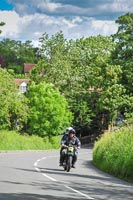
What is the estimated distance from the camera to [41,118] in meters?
69.6

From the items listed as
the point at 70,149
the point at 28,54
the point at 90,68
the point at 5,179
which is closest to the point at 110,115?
the point at 90,68

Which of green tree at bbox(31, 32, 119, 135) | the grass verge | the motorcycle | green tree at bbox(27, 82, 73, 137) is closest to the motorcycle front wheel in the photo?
the motorcycle

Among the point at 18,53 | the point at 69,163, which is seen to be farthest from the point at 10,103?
the point at 18,53

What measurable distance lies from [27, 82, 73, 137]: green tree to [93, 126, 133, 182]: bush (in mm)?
38824

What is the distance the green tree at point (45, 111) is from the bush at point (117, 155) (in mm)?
38824

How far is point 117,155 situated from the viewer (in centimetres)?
2425

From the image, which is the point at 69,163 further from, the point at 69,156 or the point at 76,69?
the point at 76,69

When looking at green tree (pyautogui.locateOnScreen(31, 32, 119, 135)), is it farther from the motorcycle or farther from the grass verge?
the motorcycle

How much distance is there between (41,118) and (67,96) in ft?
39.5

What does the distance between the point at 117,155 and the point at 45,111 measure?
46.0 meters

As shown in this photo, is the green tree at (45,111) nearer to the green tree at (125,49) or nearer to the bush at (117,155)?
the green tree at (125,49)

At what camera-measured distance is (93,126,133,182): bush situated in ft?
71.0

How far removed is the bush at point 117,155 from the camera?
2165 centimetres

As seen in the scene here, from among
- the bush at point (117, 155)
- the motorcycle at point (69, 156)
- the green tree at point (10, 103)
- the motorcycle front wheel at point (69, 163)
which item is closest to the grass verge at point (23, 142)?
the green tree at point (10, 103)
